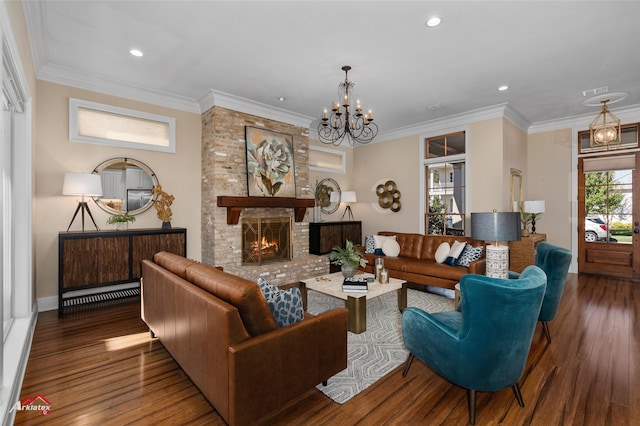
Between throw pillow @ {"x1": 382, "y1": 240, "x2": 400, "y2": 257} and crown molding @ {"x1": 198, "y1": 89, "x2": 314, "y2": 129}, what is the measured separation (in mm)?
2841

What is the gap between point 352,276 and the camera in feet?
13.0

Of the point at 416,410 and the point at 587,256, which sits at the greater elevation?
the point at 587,256

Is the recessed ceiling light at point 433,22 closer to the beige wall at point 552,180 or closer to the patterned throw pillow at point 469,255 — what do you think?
the patterned throw pillow at point 469,255

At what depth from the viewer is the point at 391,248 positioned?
5.62 metres

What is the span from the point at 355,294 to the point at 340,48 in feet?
8.95

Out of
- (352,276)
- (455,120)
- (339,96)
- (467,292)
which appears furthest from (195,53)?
(455,120)

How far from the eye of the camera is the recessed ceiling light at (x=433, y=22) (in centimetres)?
292

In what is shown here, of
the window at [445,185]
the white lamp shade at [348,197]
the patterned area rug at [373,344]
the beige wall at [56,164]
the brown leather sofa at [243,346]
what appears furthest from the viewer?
the white lamp shade at [348,197]

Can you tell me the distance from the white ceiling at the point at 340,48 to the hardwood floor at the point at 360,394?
312 centimetres

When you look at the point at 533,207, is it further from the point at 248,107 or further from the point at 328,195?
the point at 248,107

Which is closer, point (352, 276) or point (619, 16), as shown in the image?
point (619, 16)

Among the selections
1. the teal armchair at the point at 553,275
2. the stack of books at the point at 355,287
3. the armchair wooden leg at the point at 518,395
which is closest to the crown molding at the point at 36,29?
the stack of books at the point at 355,287

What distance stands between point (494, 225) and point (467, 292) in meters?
1.51

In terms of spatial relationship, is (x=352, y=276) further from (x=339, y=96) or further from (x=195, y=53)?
(x=195, y=53)
